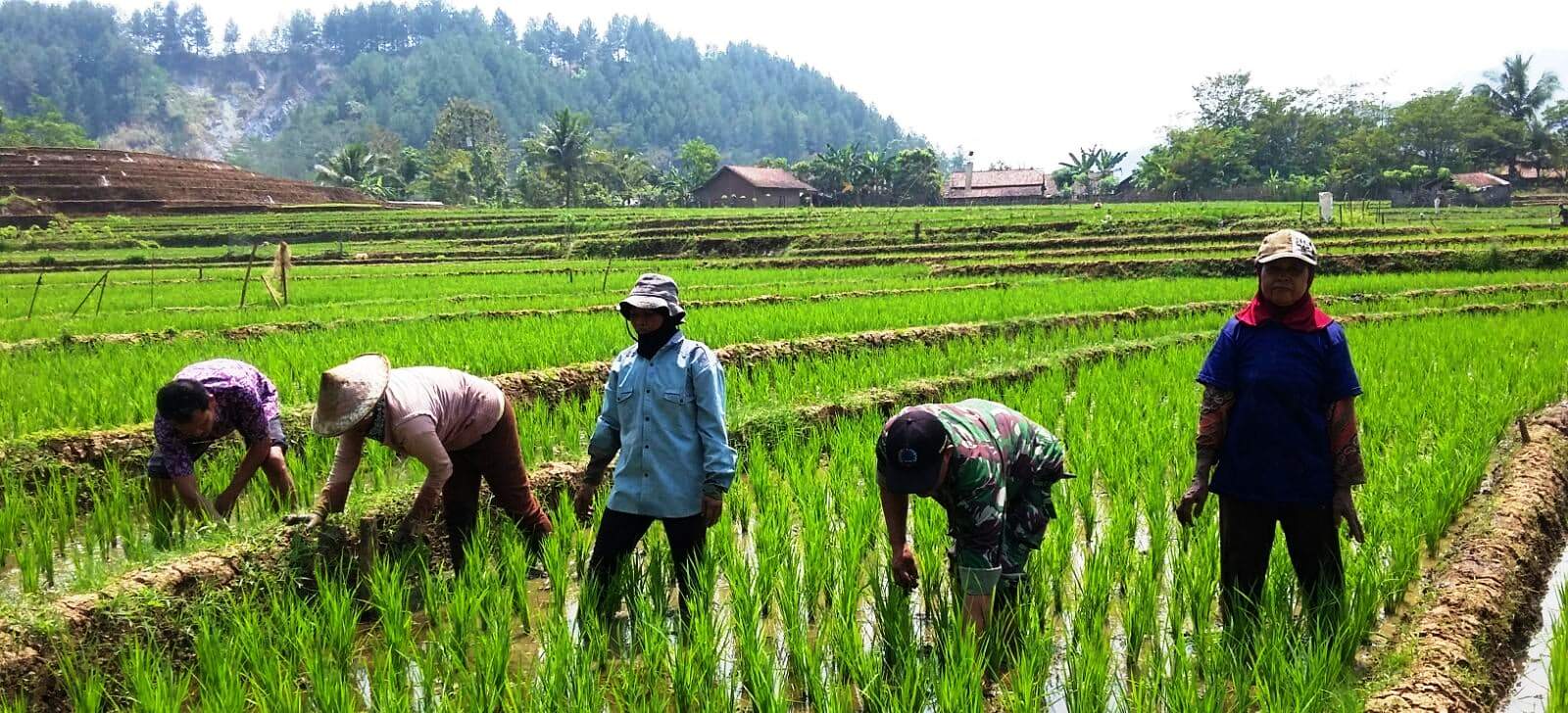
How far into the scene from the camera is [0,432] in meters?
4.78

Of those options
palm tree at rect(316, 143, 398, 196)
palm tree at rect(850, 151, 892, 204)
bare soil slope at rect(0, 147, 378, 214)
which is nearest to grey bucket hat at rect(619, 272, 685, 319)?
bare soil slope at rect(0, 147, 378, 214)

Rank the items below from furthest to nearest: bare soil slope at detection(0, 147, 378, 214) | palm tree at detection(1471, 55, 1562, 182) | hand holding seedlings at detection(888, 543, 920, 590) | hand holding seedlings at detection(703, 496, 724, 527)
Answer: palm tree at detection(1471, 55, 1562, 182) < bare soil slope at detection(0, 147, 378, 214) < hand holding seedlings at detection(703, 496, 724, 527) < hand holding seedlings at detection(888, 543, 920, 590)

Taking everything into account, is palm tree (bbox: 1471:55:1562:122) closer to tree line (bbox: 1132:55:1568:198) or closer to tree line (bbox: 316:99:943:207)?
tree line (bbox: 1132:55:1568:198)

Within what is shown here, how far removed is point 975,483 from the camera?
244 cm

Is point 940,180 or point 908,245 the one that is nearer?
point 908,245

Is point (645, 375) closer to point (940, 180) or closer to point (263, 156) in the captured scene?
point (940, 180)

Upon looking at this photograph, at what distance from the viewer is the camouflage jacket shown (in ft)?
8.02

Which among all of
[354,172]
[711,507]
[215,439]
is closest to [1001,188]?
[354,172]

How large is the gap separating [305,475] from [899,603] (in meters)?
2.90

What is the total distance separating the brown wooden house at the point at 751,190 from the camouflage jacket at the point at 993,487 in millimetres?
47659

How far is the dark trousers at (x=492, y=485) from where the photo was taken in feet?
11.4

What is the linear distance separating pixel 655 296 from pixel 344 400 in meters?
0.96

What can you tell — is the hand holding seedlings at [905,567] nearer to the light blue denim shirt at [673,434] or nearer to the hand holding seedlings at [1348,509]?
the light blue denim shirt at [673,434]

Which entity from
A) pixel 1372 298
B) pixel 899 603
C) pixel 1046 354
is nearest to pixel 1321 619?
pixel 899 603
